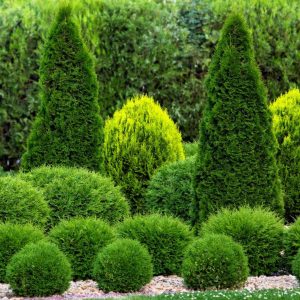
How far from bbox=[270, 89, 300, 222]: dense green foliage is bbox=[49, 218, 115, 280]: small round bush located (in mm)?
4542

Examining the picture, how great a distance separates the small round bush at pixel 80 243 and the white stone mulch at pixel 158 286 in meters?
0.18

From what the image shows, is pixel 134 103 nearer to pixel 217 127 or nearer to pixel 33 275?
pixel 217 127

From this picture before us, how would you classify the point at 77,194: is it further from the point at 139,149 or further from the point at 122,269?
Result: the point at 122,269

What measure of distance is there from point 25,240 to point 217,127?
298cm

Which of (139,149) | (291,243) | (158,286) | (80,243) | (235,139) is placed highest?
(235,139)

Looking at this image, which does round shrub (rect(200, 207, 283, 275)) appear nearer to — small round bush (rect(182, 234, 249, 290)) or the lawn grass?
small round bush (rect(182, 234, 249, 290))

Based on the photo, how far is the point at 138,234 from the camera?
30.1 ft

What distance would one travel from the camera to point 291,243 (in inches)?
360

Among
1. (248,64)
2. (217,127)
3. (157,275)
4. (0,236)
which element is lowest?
(157,275)

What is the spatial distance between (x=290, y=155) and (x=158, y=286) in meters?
5.03

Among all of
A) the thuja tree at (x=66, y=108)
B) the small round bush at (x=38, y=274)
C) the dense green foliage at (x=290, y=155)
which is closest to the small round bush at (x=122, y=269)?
the small round bush at (x=38, y=274)

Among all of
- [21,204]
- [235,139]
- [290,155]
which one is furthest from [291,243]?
[290,155]

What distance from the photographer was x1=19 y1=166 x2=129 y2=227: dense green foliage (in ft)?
34.4

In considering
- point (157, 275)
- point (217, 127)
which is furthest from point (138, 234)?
point (217, 127)
